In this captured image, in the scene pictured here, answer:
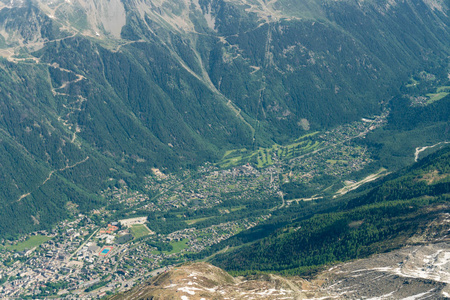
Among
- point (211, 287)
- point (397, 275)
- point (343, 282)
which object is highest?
point (211, 287)

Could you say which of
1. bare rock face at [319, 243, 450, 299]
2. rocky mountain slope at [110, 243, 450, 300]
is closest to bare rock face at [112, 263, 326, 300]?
rocky mountain slope at [110, 243, 450, 300]

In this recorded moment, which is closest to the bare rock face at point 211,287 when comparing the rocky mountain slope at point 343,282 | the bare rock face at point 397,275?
the rocky mountain slope at point 343,282

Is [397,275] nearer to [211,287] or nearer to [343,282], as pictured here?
[343,282]

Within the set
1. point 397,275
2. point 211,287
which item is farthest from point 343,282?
point 211,287

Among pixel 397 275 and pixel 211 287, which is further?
pixel 211 287

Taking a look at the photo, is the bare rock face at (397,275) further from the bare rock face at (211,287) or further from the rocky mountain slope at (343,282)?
the bare rock face at (211,287)

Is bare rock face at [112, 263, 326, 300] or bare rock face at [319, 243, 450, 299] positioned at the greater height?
bare rock face at [112, 263, 326, 300]

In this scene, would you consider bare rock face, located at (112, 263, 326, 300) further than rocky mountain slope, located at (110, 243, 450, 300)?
Yes

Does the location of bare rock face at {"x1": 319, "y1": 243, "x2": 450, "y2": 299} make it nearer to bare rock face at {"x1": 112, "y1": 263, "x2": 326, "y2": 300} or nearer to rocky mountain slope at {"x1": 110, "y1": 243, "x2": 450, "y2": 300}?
rocky mountain slope at {"x1": 110, "y1": 243, "x2": 450, "y2": 300}

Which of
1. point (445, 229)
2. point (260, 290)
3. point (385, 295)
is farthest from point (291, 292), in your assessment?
point (445, 229)

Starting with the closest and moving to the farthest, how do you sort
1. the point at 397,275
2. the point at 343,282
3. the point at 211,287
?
the point at 397,275
the point at 211,287
the point at 343,282

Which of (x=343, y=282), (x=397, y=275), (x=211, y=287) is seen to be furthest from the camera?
(x=343, y=282)
